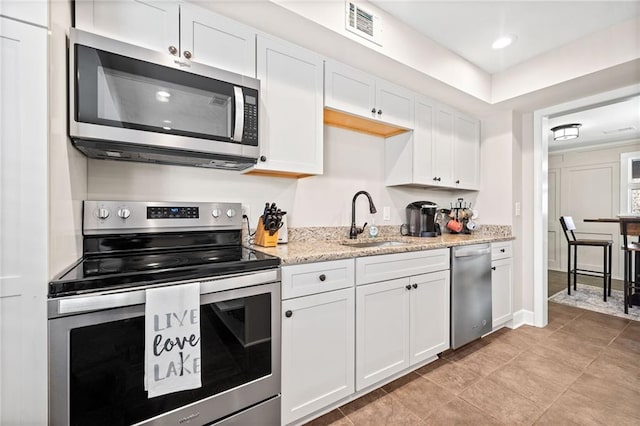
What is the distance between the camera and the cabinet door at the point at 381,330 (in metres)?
1.64

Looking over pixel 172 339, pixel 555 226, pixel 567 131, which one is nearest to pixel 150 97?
pixel 172 339

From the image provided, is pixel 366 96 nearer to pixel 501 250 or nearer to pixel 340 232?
pixel 340 232

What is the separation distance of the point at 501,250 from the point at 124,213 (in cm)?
293

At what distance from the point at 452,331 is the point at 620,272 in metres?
4.74

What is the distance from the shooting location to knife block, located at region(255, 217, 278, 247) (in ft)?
5.66

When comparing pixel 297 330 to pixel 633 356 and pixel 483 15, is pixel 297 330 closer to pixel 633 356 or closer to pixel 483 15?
pixel 483 15

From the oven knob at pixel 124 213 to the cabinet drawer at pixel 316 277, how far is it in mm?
848

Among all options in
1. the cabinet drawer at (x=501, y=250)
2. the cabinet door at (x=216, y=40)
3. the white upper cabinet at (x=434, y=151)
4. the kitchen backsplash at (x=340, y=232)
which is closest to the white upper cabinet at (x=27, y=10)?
the cabinet door at (x=216, y=40)

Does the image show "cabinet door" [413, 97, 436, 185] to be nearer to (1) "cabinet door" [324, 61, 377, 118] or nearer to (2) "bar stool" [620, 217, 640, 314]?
(1) "cabinet door" [324, 61, 377, 118]

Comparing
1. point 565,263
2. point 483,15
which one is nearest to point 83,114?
point 483,15

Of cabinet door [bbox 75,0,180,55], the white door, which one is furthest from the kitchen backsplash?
the white door

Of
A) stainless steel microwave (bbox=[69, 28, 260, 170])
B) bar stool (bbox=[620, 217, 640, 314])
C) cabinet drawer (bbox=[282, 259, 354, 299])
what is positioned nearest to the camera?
stainless steel microwave (bbox=[69, 28, 260, 170])

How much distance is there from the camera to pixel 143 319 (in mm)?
1006

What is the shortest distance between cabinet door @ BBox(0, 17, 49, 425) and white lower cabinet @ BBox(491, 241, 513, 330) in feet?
9.49
